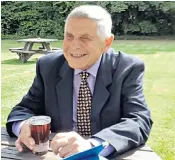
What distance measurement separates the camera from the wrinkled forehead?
1619 millimetres

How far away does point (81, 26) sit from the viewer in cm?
163

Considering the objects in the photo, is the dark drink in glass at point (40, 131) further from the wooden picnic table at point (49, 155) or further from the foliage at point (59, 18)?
the foliage at point (59, 18)

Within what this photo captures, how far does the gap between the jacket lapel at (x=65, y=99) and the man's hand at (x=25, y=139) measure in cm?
26

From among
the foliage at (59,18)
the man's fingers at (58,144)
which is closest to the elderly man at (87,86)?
the man's fingers at (58,144)

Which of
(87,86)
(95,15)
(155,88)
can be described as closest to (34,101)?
(87,86)

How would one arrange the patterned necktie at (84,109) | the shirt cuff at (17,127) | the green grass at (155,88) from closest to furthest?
1. the shirt cuff at (17,127)
2. the patterned necktie at (84,109)
3. the green grass at (155,88)

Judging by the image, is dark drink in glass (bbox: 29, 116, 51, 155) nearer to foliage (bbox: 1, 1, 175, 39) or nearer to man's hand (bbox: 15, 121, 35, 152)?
man's hand (bbox: 15, 121, 35, 152)

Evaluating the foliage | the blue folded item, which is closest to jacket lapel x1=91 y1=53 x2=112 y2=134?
the blue folded item

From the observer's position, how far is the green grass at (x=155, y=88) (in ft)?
11.5

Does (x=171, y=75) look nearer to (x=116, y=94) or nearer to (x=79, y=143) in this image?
(x=116, y=94)

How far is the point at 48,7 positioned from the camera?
13.8 meters

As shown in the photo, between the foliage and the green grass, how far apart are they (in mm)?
3534

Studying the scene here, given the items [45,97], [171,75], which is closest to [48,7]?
[171,75]

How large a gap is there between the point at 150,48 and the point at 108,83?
923cm
